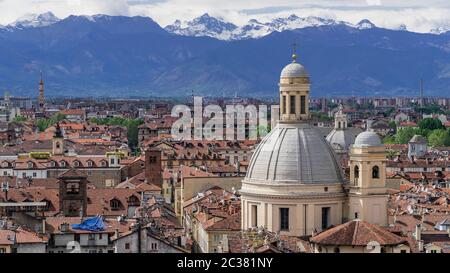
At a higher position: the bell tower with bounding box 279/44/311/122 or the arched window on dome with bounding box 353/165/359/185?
the bell tower with bounding box 279/44/311/122

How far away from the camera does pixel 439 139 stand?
138375mm

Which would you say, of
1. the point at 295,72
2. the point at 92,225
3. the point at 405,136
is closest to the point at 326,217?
the point at 295,72

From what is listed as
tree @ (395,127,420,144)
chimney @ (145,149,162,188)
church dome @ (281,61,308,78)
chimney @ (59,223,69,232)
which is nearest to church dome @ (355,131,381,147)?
church dome @ (281,61,308,78)

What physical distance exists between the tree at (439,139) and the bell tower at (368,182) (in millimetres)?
97007

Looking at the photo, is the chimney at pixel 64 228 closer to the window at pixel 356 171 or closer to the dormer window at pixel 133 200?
the window at pixel 356 171

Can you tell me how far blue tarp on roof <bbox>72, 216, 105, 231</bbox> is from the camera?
3747 cm

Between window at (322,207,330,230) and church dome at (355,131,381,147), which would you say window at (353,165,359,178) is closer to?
church dome at (355,131,381,147)

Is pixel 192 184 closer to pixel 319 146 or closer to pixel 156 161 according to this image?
pixel 156 161

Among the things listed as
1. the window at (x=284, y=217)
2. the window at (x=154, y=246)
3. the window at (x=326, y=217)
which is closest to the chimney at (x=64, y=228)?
the window at (x=154, y=246)

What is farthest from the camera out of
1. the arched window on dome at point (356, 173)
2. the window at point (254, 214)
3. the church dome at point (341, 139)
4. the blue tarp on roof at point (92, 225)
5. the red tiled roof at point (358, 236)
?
the church dome at point (341, 139)

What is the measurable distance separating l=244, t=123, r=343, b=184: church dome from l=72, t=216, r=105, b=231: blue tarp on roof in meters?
6.03

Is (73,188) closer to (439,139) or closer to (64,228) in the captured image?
(64,228)

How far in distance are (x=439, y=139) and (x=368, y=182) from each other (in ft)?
330

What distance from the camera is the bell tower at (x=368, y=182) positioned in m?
39.8
